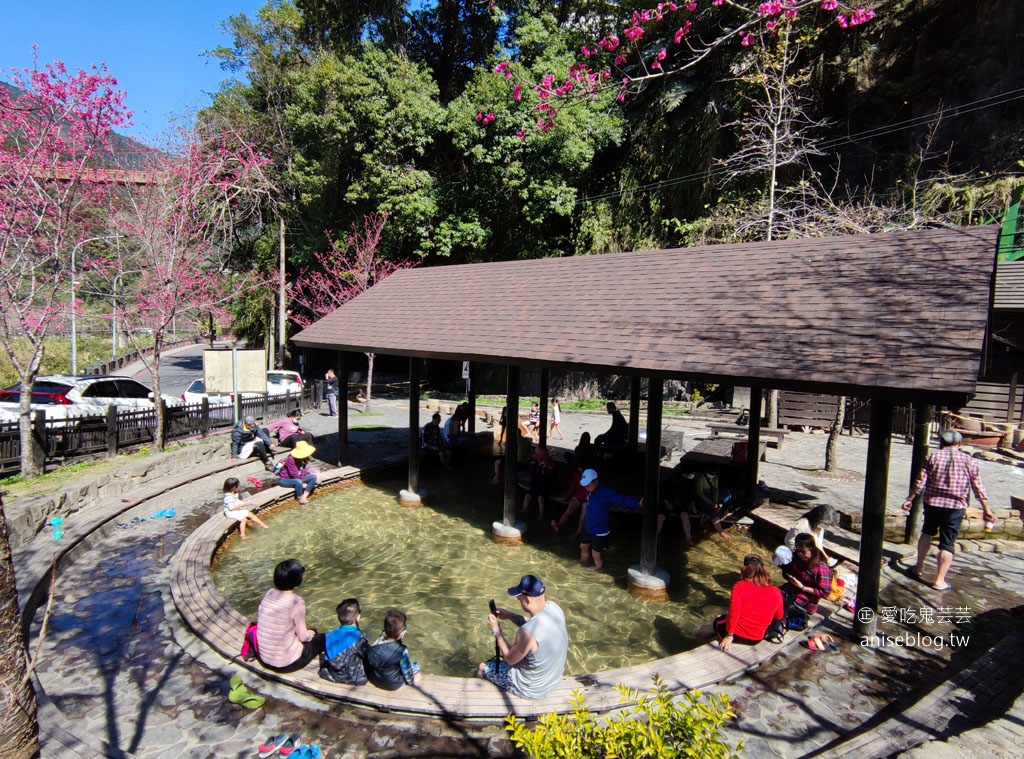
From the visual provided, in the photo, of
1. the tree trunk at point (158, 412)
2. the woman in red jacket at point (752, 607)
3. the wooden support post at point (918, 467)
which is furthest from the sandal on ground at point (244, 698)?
the tree trunk at point (158, 412)

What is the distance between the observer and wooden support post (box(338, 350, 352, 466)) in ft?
42.5

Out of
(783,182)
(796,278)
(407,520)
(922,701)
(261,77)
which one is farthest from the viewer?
(261,77)

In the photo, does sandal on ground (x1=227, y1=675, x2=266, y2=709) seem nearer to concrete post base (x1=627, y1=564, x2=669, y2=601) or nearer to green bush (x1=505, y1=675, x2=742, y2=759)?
green bush (x1=505, y1=675, x2=742, y2=759)

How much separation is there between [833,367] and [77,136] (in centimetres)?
1624

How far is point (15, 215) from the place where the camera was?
11.9 meters

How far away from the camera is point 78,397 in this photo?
17.0m

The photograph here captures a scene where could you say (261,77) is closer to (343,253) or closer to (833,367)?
(343,253)

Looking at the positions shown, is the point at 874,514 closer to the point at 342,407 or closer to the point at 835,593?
the point at 835,593

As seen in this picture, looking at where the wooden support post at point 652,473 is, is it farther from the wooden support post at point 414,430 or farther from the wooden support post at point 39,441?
the wooden support post at point 39,441

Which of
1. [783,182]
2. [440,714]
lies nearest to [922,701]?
[440,714]

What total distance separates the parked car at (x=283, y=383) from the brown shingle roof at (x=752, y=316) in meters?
14.0

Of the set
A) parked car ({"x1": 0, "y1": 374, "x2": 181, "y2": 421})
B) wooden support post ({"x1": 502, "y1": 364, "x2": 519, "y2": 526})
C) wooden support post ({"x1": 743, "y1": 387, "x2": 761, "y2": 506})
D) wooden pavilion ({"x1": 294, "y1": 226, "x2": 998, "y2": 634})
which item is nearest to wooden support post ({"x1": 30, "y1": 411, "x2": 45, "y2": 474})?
parked car ({"x1": 0, "y1": 374, "x2": 181, "y2": 421})

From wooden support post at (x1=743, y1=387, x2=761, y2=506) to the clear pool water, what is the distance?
40.7 inches

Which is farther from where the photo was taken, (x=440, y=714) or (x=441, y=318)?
(x=441, y=318)
